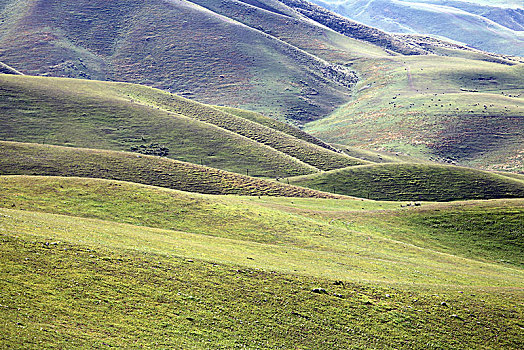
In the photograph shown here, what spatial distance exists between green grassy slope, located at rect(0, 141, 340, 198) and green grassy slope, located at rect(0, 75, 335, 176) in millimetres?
21779

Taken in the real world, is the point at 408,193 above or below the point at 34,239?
below

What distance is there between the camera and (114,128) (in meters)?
106

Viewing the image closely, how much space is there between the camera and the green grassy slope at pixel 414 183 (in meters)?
86.9

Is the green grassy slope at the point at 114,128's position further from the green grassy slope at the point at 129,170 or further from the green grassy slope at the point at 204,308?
the green grassy slope at the point at 204,308

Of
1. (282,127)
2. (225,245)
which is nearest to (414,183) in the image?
(282,127)

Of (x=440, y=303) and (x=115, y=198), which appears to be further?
(x=115, y=198)

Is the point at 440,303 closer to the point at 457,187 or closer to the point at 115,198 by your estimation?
the point at 115,198

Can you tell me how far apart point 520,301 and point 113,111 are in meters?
102

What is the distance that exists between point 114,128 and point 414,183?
66084mm

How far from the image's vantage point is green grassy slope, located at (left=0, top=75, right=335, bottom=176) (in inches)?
3861

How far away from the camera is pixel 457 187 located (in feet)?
290

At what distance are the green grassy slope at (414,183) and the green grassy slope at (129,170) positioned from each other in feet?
49.0

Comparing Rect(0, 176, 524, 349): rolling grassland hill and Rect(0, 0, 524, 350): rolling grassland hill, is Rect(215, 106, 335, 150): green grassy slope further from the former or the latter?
Rect(0, 176, 524, 349): rolling grassland hill

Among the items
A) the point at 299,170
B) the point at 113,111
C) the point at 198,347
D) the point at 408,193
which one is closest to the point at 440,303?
the point at 198,347
